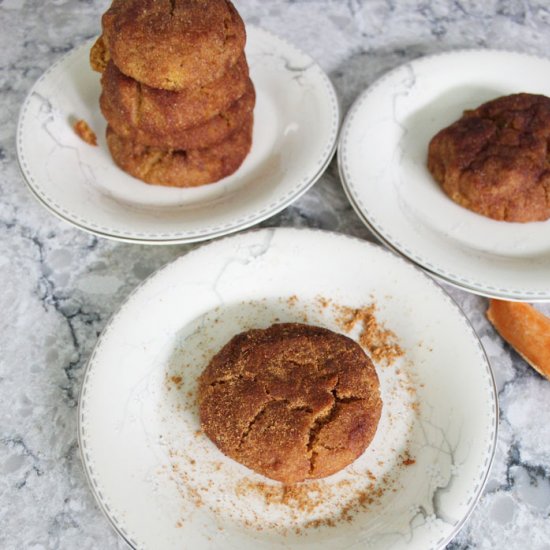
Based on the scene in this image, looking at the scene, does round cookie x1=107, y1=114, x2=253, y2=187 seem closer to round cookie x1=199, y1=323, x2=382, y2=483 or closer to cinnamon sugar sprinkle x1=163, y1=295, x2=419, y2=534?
round cookie x1=199, y1=323, x2=382, y2=483

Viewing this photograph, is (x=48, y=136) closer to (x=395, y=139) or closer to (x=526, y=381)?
(x=395, y=139)

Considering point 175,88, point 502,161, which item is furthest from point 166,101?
point 502,161

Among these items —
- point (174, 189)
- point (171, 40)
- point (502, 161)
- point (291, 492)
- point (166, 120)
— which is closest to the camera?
point (291, 492)

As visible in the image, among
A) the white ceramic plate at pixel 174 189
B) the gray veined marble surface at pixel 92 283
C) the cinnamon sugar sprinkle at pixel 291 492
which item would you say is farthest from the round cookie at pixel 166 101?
the cinnamon sugar sprinkle at pixel 291 492

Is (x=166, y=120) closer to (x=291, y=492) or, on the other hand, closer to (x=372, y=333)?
(x=372, y=333)

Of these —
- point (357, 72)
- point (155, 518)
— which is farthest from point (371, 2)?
point (155, 518)

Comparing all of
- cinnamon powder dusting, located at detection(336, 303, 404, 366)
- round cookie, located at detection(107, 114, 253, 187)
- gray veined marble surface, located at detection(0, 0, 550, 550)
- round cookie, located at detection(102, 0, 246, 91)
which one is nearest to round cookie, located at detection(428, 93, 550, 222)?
gray veined marble surface, located at detection(0, 0, 550, 550)

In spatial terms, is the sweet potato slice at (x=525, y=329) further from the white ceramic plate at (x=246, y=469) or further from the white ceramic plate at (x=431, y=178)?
the white ceramic plate at (x=246, y=469)
